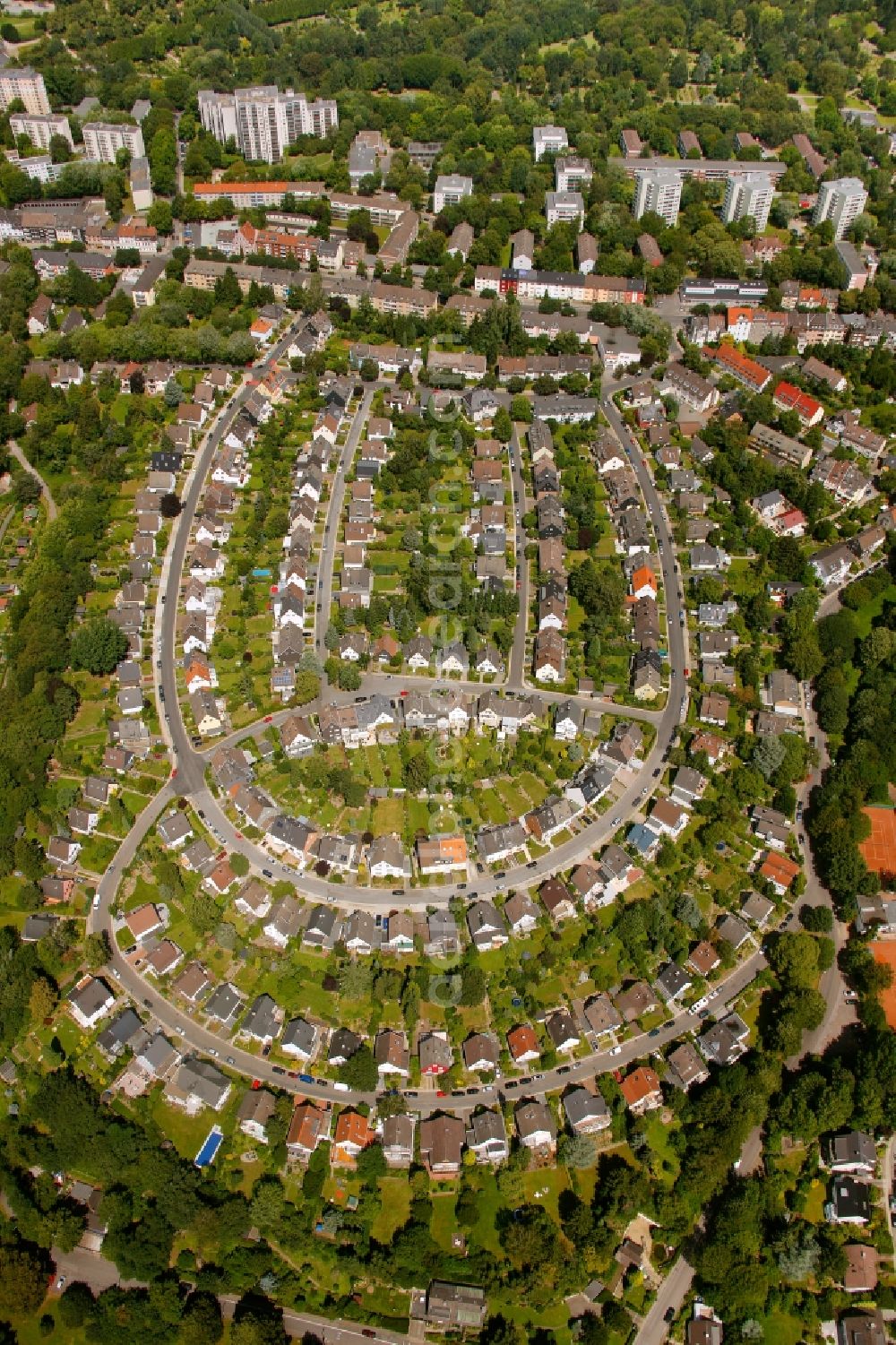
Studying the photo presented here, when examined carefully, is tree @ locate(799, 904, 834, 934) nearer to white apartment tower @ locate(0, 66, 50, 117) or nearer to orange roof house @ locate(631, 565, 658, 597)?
orange roof house @ locate(631, 565, 658, 597)

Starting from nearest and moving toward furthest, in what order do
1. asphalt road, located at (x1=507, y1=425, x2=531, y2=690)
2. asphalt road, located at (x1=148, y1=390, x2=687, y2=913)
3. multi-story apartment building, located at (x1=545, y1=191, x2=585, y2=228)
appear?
asphalt road, located at (x1=148, y1=390, x2=687, y2=913) → asphalt road, located at (x1=507, y1=425, x2=531, y2=690) → multi-story apartment building, located at (x1=545, y1=191, x2=585, y2=228)

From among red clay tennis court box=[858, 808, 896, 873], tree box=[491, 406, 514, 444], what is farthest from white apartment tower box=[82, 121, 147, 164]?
red clay tennis court box=[858, 808, 896, 873]

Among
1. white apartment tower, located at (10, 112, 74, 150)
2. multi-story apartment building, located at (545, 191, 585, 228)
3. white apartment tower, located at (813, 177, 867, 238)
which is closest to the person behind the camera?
white apartment tower, located at (813, 177, 867, 238)

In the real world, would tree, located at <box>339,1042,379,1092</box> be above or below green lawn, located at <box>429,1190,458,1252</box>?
above

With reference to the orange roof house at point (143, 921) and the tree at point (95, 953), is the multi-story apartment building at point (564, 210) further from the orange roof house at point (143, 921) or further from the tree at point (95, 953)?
the tree at point (95, 953)

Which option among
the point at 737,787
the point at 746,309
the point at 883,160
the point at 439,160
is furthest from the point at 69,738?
the point at 883,160

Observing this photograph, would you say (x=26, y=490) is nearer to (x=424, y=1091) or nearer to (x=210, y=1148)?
(x=210, y=1148)
